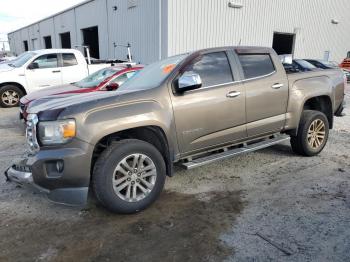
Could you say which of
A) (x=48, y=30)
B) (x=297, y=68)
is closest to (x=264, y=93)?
(x=297, y=68)

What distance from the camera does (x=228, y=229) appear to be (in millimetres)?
3383

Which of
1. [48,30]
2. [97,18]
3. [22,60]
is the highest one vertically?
[97,18]

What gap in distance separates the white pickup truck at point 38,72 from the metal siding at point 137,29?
16.9 ft

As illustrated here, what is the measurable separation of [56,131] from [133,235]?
126 cm

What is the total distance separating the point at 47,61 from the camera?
11062 millimetres

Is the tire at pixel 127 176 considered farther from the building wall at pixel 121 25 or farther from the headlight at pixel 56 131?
the building wall at pixel 121 25

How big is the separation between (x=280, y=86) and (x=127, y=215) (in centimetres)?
282

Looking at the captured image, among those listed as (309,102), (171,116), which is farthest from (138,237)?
(309,102)

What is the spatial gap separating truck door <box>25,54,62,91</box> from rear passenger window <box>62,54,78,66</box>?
0.83 ft

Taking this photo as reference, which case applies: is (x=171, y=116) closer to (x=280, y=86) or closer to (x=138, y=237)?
(x=138, y=237)

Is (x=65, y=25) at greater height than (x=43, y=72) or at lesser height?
greater

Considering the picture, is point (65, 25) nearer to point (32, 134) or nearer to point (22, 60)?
point (22, 60)

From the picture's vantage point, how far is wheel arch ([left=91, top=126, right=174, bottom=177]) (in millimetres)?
3719

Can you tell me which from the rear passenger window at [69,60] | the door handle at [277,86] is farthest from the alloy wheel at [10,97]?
the door handle at [277,86]
